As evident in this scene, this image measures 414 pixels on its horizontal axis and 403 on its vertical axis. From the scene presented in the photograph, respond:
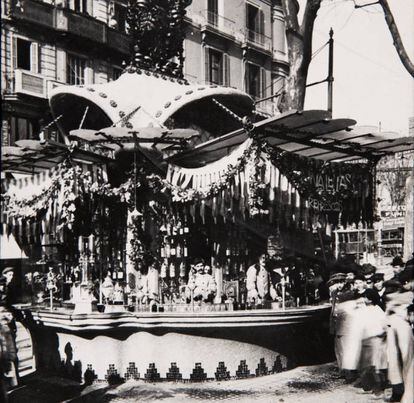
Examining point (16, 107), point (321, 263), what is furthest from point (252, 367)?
point (16, 107)

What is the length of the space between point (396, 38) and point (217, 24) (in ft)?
59.8

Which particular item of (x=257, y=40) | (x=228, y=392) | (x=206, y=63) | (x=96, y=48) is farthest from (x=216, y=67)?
(x=228, y=392)

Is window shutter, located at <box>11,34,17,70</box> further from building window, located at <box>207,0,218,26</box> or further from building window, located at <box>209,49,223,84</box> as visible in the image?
building window, located at <box>207,0,218,26</box>

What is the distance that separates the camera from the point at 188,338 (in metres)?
8.95

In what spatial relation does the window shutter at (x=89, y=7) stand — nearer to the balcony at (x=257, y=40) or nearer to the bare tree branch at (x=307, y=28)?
Answer: the balcony at (x=257, y=40)

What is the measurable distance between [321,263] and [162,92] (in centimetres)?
461

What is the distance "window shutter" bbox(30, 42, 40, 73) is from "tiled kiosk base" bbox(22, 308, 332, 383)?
16119 millimetres

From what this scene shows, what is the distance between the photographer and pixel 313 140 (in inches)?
419

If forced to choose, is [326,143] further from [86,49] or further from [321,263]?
[86,49]

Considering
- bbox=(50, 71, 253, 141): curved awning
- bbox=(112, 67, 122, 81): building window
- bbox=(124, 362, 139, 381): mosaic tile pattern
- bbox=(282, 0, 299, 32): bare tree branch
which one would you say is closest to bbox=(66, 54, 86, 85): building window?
bbox=(112, 67, 122, 81): building window

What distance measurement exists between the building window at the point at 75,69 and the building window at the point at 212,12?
275 inches

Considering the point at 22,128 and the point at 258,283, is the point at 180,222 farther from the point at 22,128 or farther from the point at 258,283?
the point at 22,128

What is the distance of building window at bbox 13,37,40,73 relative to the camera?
2320 cm

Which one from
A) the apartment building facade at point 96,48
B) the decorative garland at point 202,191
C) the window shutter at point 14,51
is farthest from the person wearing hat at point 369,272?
the window shutter at point 14,51
